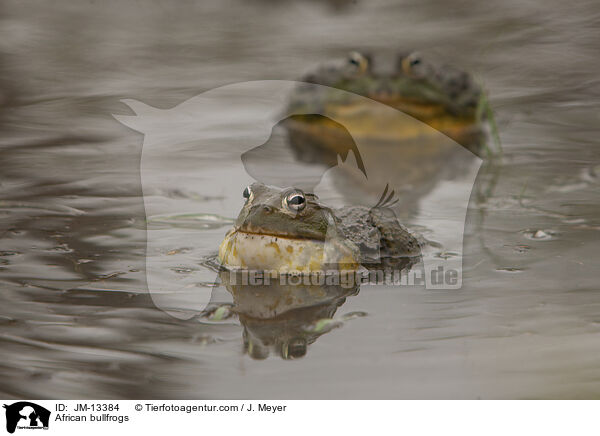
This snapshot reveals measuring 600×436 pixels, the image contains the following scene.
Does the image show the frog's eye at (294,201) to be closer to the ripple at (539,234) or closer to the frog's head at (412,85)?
the ripple at (539,234)

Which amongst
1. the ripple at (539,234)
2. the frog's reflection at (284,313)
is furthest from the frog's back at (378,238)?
the ripple at (539,234)

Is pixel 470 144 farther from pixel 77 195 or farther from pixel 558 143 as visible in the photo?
pixel 77 195

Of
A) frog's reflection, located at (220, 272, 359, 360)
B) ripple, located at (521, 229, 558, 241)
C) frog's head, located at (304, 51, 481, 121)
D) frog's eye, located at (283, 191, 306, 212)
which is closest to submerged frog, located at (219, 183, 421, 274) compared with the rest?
frog's eye, located at (283, 191, 306, 212)

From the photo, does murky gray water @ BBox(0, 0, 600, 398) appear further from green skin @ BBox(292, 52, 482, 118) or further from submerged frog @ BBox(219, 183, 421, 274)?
green skin @ BBox(292, 52, 482, 118)
